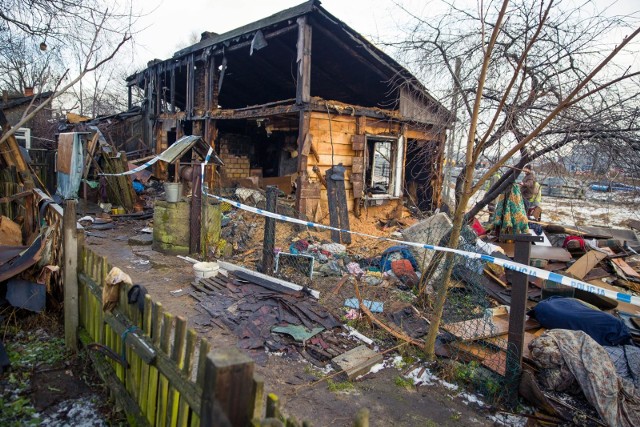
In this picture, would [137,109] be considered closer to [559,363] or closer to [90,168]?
[90,168]

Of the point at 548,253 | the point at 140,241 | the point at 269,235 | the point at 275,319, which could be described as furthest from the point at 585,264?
the point at 140,241

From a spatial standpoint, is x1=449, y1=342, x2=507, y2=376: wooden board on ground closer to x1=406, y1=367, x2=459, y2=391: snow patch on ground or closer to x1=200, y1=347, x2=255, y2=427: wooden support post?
x1=406, y1=367, x2=459, y2=391: snow patch on ground

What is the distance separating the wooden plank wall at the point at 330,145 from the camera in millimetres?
10195

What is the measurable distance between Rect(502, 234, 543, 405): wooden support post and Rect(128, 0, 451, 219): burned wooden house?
14.6ft

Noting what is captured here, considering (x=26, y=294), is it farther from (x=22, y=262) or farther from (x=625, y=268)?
(x=625, y=268)

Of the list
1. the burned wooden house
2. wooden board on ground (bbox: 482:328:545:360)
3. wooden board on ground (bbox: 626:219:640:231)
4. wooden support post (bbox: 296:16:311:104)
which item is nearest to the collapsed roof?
the burned wooden house

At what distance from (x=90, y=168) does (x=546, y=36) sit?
12564 mm

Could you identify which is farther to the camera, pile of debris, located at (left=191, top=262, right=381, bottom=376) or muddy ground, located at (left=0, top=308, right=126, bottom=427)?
pile of debris, located at (left=191, top=262, right=381, bottom=376)

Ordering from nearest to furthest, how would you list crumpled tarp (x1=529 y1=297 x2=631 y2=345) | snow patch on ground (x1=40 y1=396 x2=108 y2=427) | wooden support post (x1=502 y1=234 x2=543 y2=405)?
snow patch on ground (x1=40 y1=396 x2=108 y2=427) → wooden support post (x1=502 y1=234 x2=543 y2=405) → crumpled tarp (x1=529 y1=297 x2=631 y2=345)

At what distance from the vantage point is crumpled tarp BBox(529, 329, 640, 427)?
351cm

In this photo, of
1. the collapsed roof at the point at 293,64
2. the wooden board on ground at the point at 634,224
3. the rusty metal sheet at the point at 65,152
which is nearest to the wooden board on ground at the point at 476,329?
the collapsed roof at the point at 293,64

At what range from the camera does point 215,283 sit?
5.90 metres

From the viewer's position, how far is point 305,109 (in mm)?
9648

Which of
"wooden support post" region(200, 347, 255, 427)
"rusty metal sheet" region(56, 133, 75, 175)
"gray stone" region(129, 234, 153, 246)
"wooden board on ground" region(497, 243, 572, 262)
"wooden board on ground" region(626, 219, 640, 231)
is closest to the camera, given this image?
"wooden support post" region(200, 347, 255, 427)
